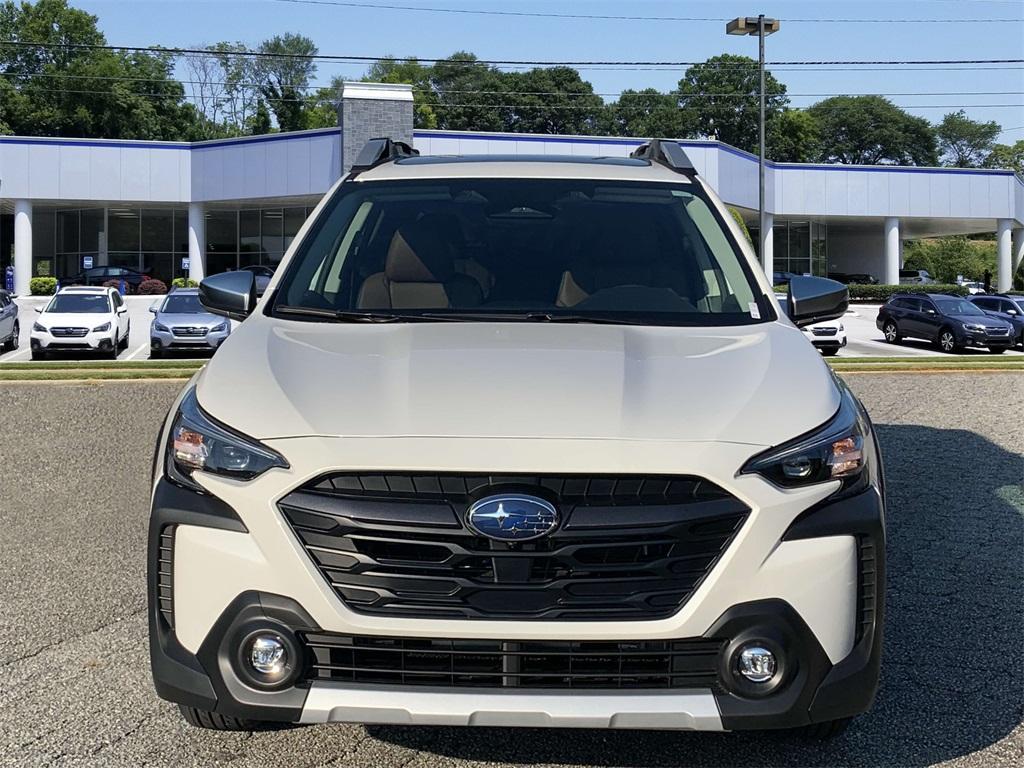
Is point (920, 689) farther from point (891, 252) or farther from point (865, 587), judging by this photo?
point (891, 252)

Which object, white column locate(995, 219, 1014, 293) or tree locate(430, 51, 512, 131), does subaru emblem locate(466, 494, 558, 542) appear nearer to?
white column locate(995, 219, 1014, 293)

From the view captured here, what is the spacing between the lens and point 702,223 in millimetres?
4344

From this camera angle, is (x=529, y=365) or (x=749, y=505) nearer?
(x=749, y=505)

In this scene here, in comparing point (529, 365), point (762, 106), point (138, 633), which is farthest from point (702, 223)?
point (762, 106)

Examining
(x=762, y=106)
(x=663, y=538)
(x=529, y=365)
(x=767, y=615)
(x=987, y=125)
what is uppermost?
(x=987, y=125)

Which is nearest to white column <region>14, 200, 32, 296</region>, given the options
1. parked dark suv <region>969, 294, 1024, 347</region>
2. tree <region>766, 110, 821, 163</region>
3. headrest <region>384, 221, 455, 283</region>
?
parked dark suv <region>969, 294, 1024, 347</region>

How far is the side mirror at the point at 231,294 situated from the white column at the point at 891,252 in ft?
159

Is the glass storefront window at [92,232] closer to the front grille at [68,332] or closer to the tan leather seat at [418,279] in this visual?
the front grille at [68,332]

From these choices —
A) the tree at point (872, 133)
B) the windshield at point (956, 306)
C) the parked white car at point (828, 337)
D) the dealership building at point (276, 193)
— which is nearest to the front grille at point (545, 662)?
the parked white car at point (828, 337)

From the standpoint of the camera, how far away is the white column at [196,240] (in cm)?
4300

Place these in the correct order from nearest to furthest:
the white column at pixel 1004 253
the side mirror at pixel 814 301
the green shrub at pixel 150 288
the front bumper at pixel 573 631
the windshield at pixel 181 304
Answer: the front bumper at pixel 573 631
the side mirror at pixel 814 301
the windshield at pixel 181 304
the green shrub at pixel 150 288
the white column at pixel 1004 253

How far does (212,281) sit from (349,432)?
1.85 metres

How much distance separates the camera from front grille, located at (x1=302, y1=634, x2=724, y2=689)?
258 centimetres

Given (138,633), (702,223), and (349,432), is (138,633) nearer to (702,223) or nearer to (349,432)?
(349,432)
